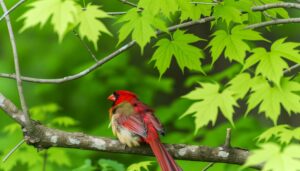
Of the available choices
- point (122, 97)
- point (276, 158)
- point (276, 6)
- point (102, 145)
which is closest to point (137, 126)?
point (102, 145)

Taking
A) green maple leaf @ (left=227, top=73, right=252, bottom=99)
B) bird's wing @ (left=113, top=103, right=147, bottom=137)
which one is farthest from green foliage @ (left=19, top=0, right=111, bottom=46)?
bird's wing @ (left=113, top=103, right=147, bottom=137)

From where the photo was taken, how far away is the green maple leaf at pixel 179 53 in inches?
178

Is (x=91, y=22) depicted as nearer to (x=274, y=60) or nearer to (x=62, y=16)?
(x=62, y=16)

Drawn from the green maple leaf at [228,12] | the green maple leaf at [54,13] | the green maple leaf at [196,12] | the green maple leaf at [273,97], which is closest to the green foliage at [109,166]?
the green maple leaf at [196,12]

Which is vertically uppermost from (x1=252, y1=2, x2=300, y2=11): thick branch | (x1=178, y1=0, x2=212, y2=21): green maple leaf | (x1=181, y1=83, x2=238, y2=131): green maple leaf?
(x1=178, y1=0, x2=212, y2=21): green maple leaf

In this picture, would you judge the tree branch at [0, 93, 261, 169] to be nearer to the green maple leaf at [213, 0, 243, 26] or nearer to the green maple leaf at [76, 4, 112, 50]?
the green maple leaf at [213, 0, 243, 26]

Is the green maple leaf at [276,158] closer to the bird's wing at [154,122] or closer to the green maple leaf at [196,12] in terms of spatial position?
the green maple leaf at [196,12]

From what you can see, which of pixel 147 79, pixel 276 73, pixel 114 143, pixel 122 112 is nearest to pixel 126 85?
pixel 147 79

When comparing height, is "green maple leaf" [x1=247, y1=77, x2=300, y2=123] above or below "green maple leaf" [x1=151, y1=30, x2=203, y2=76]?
below

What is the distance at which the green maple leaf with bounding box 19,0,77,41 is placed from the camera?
333 centimetres

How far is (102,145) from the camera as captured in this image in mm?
4402

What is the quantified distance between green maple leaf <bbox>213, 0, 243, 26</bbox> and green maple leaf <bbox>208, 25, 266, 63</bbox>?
3.8 inches

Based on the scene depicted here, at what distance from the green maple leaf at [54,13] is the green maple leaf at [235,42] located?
49.1 inches

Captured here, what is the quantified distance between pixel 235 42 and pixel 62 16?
135 centimetres
